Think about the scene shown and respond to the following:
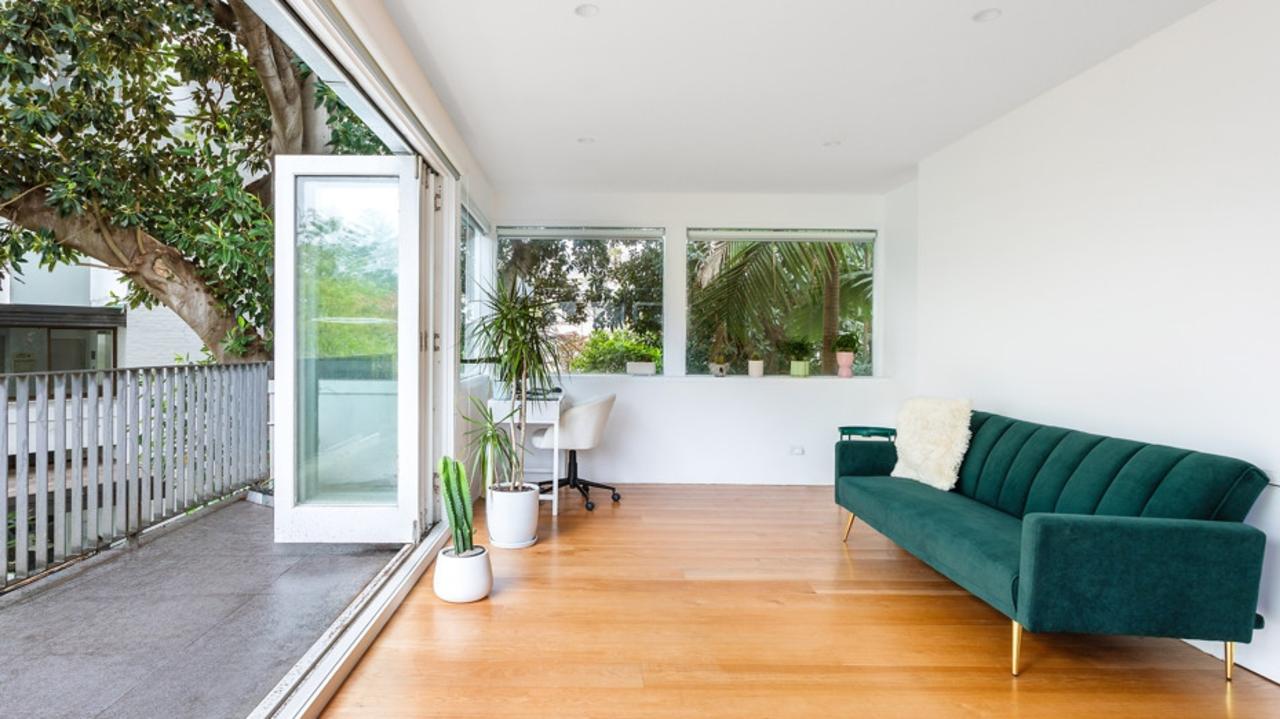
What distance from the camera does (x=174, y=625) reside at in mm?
2334

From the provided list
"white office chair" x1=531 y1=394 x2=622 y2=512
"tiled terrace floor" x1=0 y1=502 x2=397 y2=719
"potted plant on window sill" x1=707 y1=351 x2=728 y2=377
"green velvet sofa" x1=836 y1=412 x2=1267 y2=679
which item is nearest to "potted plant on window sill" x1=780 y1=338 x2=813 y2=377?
"potted plant on window sill" x1=707 y1=351 x2=728 y2=377

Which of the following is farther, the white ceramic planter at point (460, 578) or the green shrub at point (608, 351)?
the green shrub at point (608, 351)

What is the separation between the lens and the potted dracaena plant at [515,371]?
11.0ft

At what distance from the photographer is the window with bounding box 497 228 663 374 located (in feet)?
17.3

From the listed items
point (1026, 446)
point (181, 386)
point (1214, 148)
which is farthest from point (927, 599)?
point (181, 386)

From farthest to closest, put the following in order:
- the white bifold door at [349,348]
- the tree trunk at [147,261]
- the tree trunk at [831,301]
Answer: the tree trunk at [831,301] → the tree trunk at [147,261] → the white bifold door at [349,348]

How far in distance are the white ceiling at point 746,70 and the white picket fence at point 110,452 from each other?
2.34 metres

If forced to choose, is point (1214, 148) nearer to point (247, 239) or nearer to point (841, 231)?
point (841, 231)

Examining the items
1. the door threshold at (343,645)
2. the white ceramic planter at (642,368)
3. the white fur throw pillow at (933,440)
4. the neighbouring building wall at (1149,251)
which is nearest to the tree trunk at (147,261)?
the door threshold at (343,645)

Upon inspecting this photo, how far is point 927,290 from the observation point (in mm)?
4199

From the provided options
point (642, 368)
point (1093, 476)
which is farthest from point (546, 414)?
point (1093, 476)

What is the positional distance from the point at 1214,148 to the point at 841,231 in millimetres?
3091

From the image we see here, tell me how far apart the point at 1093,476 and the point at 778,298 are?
318 cm

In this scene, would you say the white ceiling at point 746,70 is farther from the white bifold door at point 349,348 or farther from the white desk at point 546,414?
the white desk at point 546,414
